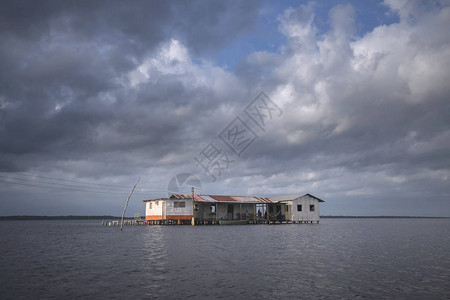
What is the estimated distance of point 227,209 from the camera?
71062 millimetres

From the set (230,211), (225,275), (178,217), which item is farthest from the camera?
(230,211)

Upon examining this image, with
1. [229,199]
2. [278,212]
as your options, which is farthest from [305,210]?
[229,199]

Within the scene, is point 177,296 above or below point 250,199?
below

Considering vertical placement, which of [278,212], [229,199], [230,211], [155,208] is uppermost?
[229,199]

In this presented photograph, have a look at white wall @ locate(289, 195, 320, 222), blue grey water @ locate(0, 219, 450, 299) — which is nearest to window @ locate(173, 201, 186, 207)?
white wall @ locate(289, 195, 320, 222)

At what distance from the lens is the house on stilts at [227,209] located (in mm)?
66812

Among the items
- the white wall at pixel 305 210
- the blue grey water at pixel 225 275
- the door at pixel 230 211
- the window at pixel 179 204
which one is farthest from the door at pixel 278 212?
the blue grey water at pixel 225 275

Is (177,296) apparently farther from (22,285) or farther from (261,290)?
(22,285)

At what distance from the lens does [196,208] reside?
68.7 m

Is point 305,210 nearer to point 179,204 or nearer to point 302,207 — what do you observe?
point 302,207

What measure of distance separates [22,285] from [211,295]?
9.11 meters

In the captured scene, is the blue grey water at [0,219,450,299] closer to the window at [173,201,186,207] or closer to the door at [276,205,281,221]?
the window at [173,201,186,207]

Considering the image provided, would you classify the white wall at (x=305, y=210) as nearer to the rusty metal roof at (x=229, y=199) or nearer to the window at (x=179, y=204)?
the rusty metal roof at (x=229, y=199)

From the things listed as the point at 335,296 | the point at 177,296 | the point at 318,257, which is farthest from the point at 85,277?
the point at 318,257
